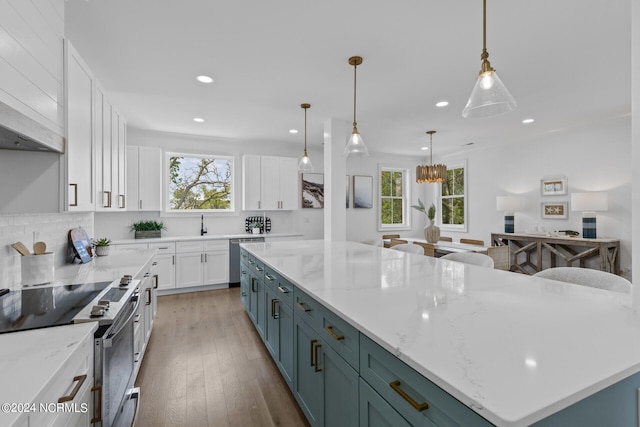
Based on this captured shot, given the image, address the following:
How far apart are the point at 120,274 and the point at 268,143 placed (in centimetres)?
418

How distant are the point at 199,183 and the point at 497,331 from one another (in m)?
5.35

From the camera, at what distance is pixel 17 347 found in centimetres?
101

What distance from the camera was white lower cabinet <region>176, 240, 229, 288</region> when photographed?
4672mm

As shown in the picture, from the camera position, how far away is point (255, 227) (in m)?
5.61

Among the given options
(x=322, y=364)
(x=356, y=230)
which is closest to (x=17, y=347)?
(x=322, y=364)

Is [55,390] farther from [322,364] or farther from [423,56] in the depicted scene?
[423,56]

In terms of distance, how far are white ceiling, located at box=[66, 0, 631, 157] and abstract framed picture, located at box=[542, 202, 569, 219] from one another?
55.2 inches

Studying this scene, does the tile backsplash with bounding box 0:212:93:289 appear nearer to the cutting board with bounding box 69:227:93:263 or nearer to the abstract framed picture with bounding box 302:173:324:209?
the cutting board with bounding box 69:227:93:263

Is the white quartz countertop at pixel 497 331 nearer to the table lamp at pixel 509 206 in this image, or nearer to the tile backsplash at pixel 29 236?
the tile backsplash at pixel 29 236

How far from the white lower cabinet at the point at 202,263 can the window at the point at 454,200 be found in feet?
16.9

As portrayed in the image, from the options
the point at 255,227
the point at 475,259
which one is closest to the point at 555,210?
the point at 475,259

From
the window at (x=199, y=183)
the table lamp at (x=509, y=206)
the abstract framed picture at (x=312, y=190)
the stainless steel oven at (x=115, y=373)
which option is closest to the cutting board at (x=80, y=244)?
the stainless steel oven at (x=115, y=373)

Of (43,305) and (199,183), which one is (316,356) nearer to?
(43,305)

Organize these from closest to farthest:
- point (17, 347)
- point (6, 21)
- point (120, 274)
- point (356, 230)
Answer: point (17, 347) < point (6, 21) < point (120, 274) < point (356, 230)
